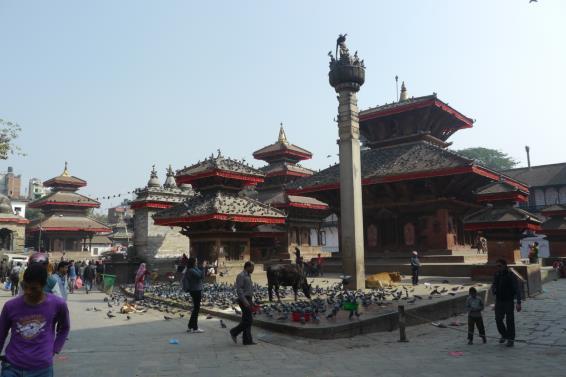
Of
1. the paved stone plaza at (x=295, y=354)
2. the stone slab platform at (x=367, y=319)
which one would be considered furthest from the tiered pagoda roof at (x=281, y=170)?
the paved stone plaza at (x=295, y=354)

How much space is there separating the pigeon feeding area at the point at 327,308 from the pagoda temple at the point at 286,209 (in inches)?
570

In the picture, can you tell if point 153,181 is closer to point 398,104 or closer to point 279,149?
point 279,149

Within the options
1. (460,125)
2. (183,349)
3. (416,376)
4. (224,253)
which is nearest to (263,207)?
(224,253)

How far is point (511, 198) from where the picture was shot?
2016 centimetres

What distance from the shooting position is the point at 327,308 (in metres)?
12.4

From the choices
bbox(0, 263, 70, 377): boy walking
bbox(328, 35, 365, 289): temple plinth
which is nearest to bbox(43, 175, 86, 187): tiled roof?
bbox(328, 35, 365, 289): temple plinth

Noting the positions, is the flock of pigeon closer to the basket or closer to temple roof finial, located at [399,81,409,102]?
the basket

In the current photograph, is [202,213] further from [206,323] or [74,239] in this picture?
[74,239]

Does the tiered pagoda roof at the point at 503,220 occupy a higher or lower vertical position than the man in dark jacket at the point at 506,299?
higher

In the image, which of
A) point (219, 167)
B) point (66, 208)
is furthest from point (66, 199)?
point (219, 167)

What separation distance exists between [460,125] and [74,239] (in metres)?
41.5

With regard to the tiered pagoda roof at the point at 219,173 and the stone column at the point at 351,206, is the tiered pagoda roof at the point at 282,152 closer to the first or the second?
the tiered pagoda roof at the point at 219,173

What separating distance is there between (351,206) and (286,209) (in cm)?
1885

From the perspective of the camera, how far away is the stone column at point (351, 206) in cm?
1656
